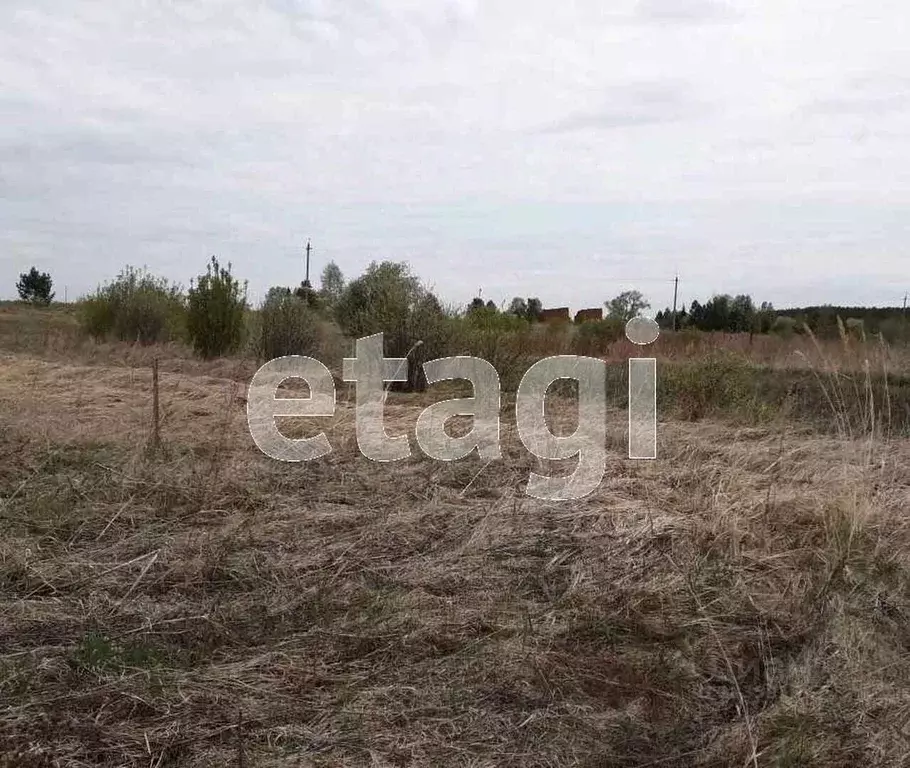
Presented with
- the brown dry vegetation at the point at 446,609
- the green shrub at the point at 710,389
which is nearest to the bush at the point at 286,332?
the green shrub at the point at 710,389

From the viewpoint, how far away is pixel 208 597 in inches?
136

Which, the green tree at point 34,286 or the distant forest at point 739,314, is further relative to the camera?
the green tree at point 34,286

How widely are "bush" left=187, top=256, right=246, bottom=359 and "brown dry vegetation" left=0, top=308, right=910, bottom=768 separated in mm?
9055

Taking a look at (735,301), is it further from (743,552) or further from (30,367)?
(743,552)

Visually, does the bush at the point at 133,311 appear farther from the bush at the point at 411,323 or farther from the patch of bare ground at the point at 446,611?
the patch of bare ground at the point at 446,611

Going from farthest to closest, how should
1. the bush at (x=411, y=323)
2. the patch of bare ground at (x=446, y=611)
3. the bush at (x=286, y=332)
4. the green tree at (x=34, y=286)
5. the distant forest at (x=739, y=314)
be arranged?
the green tree at (x=34, y=286), the distant forest at (x=739, y=314), the bush at (x=286, y=332), the bush at (x=411, y=323), the patch of bare ground at (x=446, y=611)

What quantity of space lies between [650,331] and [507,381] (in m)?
3.54

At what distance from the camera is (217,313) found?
14836 millimetres

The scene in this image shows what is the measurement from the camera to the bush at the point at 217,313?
14.8 metres

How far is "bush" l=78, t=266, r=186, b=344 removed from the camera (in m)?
17.5

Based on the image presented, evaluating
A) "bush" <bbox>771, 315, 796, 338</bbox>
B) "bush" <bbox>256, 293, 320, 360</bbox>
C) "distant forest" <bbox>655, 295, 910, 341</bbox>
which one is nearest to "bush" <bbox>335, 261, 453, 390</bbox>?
"bush" <bbox>256, 293, 320, 360</bbox>

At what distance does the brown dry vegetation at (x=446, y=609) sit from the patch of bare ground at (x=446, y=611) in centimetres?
1

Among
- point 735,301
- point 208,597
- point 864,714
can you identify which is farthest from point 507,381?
point 735,301

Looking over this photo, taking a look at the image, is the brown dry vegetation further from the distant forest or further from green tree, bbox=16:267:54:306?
green tree, bbox=16:267:54:306
